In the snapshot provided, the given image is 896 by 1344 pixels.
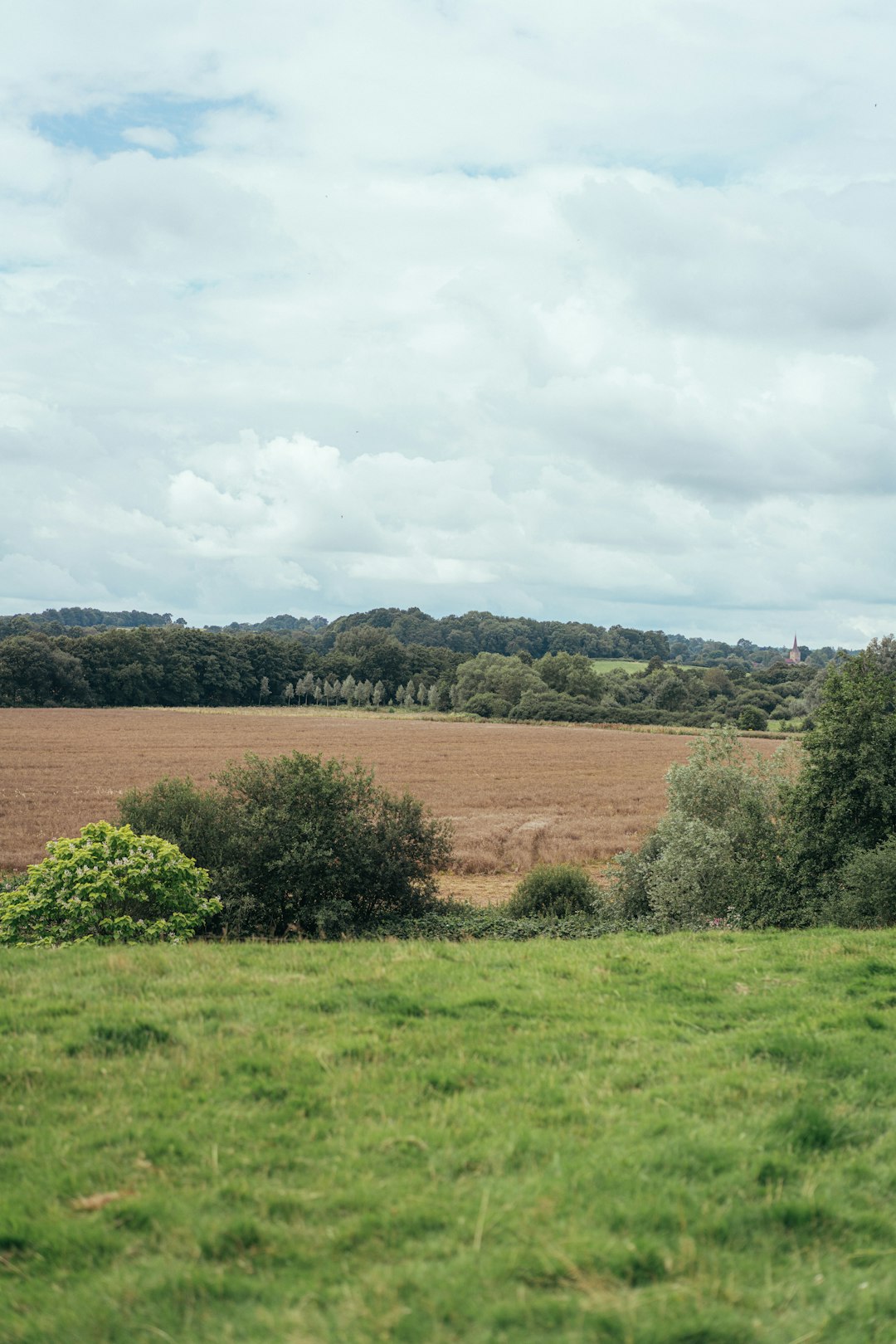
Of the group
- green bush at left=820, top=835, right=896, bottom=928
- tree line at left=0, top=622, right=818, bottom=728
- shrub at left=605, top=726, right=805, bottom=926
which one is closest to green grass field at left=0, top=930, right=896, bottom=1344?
green bush at left=820, top=835, right=896, bottom=928

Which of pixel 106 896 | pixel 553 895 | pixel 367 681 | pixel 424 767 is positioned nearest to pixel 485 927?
pixel 553 895

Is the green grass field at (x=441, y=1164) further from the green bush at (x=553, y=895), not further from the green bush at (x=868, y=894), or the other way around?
the green bush at (x=553, y=895)

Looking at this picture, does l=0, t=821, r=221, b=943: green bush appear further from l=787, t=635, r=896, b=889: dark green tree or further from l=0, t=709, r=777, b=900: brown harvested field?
l=787, t=635, r=896, b=889: dark green tree

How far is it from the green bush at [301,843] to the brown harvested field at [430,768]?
17.6 feet

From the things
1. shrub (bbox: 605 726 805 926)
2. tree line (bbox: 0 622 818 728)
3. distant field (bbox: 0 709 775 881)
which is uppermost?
tree line (bbox: 0 622 818 728)

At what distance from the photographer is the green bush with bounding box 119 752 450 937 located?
68.1 ft

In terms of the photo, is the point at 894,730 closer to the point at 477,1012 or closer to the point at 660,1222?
the point at 477,1012

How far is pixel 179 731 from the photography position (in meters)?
97.1

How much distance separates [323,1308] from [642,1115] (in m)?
2.86

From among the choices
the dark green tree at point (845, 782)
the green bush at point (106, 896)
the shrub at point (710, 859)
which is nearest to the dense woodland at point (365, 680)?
the shrub at point (710, 859)

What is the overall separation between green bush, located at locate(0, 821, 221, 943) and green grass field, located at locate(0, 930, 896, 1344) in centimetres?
523

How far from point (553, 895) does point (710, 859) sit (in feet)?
13.3

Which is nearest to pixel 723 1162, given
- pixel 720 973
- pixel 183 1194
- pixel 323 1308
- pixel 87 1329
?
pixel 323 1308

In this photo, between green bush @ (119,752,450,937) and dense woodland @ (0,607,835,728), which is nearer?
green bush @ (119,752,450,937)
